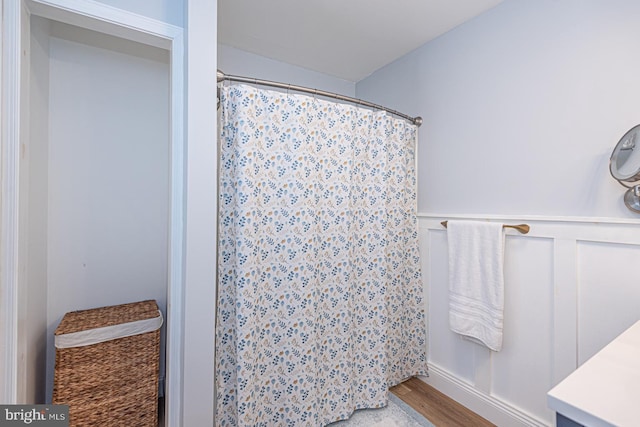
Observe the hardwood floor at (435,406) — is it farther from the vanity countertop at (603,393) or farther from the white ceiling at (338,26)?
the white ceiling at (338,26)

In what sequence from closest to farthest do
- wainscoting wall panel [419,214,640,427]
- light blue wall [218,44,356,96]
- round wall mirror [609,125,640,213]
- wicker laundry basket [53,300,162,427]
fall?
round wall mirror [609,125,640,213] → wainscoting wall panel [419,214,640,427] → wicker laundry basket [53,300,162,427] → light blue wall [218,44,356,96]

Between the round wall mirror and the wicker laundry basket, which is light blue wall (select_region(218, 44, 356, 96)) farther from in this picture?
the round wall mirror

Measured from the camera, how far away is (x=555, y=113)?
1445mm

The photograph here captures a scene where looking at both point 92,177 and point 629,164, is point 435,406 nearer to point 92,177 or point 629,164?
point 629,164

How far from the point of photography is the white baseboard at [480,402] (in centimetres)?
154

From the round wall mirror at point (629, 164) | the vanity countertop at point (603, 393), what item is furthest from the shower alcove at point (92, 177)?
the round wall mirror at point (629, 164)

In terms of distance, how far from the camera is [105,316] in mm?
1594

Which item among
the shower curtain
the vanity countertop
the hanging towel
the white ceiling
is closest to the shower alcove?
the shower curtain

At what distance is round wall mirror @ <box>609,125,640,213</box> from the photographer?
3.72ft

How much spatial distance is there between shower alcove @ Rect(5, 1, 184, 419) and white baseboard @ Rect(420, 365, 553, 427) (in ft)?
5.42

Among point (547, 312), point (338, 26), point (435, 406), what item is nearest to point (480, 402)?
point (435, 406)

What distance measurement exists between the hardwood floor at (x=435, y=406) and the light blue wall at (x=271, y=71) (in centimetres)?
253

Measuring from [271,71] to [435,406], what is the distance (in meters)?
2.73

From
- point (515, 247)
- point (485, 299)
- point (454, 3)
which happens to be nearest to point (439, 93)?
point (454, 3)
